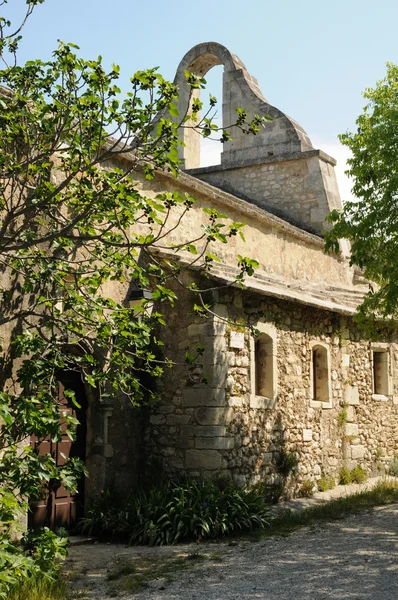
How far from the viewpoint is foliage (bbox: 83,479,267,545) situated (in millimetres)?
8492

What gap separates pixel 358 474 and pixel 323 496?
1468mm

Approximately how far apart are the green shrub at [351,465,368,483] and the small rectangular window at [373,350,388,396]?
5.95ft

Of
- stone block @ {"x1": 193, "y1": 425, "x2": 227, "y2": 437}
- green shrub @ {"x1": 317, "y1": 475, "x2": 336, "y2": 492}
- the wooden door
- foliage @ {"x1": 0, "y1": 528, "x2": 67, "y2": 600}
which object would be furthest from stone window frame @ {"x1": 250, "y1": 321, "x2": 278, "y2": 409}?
foliage @ {"x1": 0, "y1": 528, "x2": 67, "y2": 600}

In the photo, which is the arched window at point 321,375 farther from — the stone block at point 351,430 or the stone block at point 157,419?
the stone block at point 157,419

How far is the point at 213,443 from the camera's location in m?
9.45

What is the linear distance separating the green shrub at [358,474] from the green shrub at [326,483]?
0.55m

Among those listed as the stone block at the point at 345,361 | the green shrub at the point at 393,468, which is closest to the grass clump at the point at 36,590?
the stone block at the point at 345,361

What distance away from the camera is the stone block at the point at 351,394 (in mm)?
12727

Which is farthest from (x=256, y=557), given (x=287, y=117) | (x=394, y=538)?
(x=287, y=117)

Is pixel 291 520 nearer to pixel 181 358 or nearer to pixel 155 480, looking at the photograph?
pixel 155 480

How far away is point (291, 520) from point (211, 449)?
1.37 metres

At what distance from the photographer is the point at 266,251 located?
13.9 meters

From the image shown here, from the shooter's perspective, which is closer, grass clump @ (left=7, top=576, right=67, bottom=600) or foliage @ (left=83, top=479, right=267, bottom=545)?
grass clump @ (left=7, top=576, right=67, bottom=600)

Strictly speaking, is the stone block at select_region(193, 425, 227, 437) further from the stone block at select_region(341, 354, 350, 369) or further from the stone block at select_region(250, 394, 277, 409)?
the stone block at select_region(341, 354, 350, 369)
